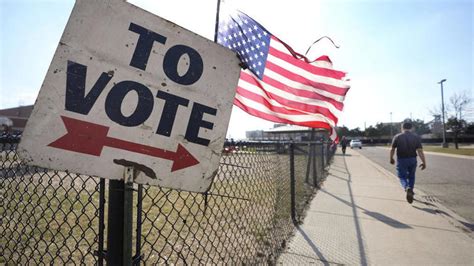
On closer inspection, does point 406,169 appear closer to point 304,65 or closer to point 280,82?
point 304,65

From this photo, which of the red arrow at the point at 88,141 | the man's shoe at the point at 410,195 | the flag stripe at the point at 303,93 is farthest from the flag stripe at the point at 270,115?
the man's shoe at the point at 410,195

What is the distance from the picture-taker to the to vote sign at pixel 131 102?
1388 mm

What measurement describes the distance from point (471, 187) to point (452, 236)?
5.79 m

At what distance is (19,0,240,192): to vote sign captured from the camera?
1.39 metres

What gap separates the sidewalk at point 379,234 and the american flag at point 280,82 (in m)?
1.53

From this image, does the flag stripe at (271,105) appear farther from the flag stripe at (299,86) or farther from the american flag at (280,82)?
the flag stripe at (299,86)

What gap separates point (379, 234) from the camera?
15.3 ft

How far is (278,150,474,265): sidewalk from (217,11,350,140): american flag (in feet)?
5.03

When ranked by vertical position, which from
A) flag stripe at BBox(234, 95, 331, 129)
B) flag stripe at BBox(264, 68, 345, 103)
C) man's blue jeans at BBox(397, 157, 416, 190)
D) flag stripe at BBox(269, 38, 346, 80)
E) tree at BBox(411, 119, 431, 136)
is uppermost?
tree at BBox(411, 119, 431, 136)

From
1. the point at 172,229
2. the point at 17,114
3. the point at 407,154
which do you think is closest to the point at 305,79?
the point at 172,229

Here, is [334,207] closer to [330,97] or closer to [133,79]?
[330,97]

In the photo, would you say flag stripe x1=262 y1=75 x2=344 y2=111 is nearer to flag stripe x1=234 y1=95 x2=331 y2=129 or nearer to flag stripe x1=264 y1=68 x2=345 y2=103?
flag stripe x1=264 y1=68 x2=345 y2=103

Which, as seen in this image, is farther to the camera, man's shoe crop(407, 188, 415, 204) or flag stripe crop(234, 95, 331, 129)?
man's shoe crop(407, 188, 415, 204)

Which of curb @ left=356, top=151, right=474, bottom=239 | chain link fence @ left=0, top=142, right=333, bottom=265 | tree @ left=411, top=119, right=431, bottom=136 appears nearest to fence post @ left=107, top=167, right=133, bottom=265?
chain link fence @ left=0, top=142, right=333, bottom=265
